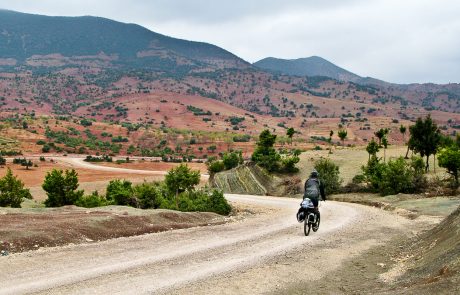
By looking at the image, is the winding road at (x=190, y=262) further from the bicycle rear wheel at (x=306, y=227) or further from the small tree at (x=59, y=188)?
the small tree at (x=59, y=188)

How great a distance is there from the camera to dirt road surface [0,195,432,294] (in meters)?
9.64

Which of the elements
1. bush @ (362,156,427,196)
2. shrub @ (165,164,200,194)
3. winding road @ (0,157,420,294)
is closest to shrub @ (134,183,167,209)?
shrub @ (165,164,200,194)

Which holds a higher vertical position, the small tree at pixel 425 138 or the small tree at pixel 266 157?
the small tree at pixel 425 138

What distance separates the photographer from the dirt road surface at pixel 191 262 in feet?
31.6

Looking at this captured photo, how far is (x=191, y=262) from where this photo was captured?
11883 millimetres

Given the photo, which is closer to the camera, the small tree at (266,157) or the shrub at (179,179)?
the shrub at (179,179)

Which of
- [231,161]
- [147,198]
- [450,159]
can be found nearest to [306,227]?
[147,198]

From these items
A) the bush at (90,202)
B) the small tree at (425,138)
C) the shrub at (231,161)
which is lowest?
the bush at (90,202)

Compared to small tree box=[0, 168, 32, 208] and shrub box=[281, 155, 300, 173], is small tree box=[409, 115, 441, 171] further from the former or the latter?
small tree box=[0, 168, 32, 208]

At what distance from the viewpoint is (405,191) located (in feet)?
114

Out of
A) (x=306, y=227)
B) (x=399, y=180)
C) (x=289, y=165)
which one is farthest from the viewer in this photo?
(x=289, y=165)

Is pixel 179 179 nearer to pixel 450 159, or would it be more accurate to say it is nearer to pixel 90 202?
pixel 90 202

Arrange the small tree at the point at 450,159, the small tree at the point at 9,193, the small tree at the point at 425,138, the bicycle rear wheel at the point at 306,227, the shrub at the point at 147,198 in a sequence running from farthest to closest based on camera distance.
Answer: the small tree at the point at 425,138
the small tree at the point at 450,159
the shrub at the point at 147,198
the small tree at the point at 9,193
the bicycle rear wheel at the point at 306,227

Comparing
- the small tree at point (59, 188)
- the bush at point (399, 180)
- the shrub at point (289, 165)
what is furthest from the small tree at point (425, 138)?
the small tree at point (59, 188)
